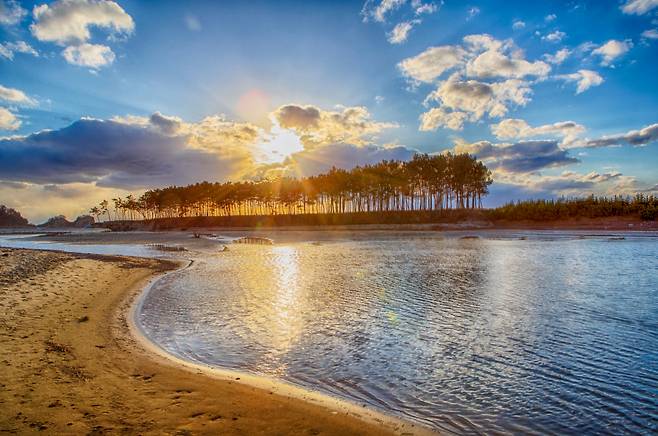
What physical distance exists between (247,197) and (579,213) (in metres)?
121

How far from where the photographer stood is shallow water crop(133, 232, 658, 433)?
265 inches

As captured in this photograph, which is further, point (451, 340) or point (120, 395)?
point (451, 340)

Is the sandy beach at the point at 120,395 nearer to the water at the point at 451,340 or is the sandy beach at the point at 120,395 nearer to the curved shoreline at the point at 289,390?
the curved shoreline at the point at 289,390

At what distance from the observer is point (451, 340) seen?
34.4ft

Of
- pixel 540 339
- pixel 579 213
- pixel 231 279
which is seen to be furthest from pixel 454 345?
pixel 579 213

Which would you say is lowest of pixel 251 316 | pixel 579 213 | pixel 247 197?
pixel 251 316

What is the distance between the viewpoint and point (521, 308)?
551 inches

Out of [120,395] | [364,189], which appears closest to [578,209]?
[364,189]

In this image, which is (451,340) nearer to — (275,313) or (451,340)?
(451,340)

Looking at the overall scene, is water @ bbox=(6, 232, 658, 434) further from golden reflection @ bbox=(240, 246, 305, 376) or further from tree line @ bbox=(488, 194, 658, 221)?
tree line @ bbox=(488, 194, 658, 221)

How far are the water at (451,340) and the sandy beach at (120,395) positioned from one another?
1.06 m

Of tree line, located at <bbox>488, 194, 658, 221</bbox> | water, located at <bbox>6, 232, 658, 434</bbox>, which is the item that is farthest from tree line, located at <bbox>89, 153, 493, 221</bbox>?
water, located at <bbox>6, 232, 658, 434</bbox>

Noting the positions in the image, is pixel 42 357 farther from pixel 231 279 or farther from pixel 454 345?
pixel 231 279

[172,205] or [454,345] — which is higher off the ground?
[172,205]
